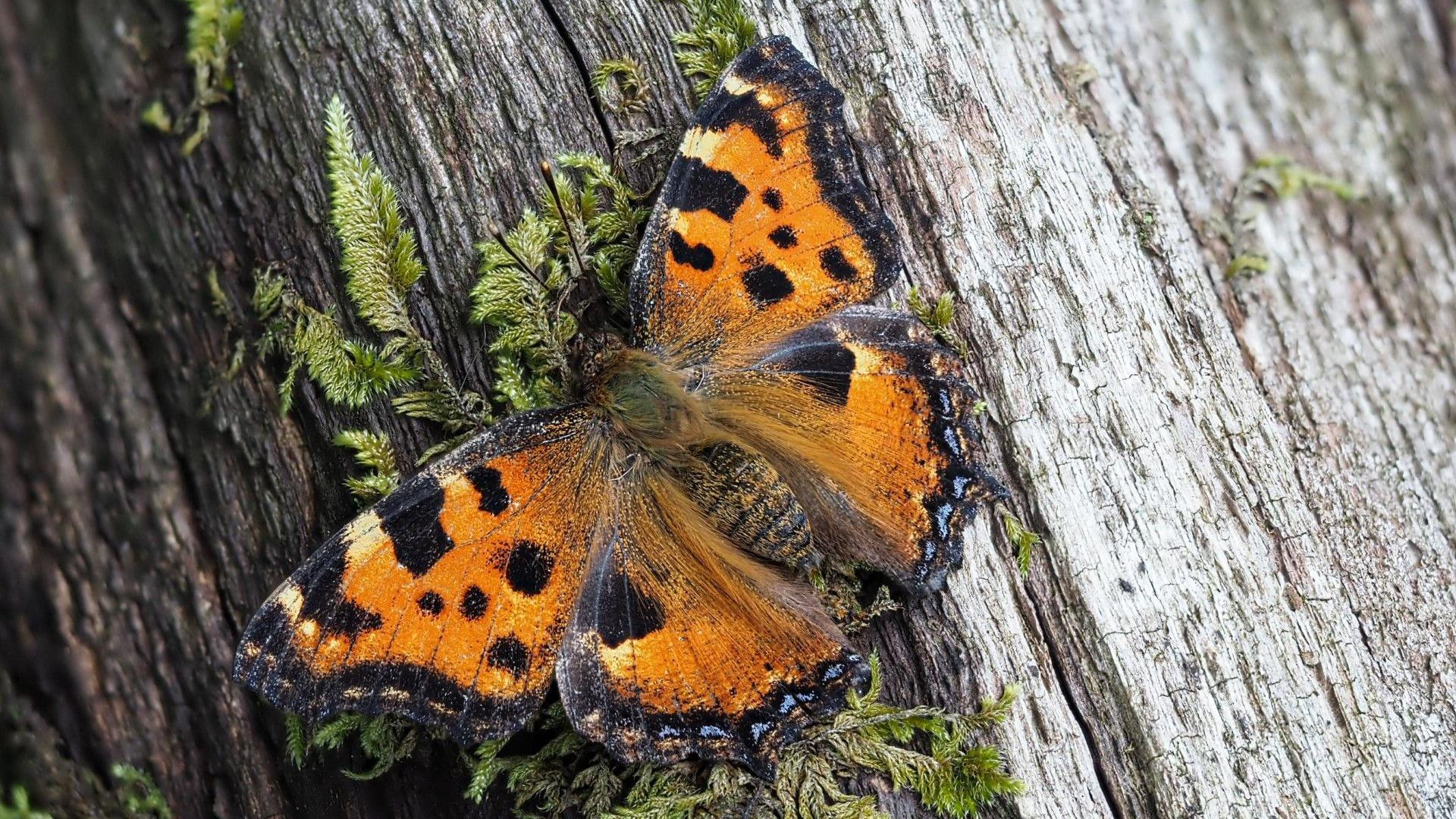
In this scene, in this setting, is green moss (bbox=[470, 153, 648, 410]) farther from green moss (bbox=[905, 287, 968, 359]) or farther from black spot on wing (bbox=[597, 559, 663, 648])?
green moss (bbox=[905, 287, 968, 359])

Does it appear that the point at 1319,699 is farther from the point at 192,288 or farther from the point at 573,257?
the point at 192,288

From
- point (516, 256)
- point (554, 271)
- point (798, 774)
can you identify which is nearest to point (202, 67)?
A: point (516, 256)

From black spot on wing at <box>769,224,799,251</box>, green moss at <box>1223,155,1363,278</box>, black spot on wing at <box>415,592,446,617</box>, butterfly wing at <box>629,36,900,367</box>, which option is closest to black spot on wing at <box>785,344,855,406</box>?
butterfly wing at <box>629,36,900,367</box>

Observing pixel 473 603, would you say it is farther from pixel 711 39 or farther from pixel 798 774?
pixel 711 39

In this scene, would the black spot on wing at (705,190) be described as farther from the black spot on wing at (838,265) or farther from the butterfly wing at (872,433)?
the butterfly wing at (872,433)

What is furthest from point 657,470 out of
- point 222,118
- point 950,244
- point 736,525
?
point 222,118

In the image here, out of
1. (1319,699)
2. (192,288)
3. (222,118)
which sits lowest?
(1319,699)
